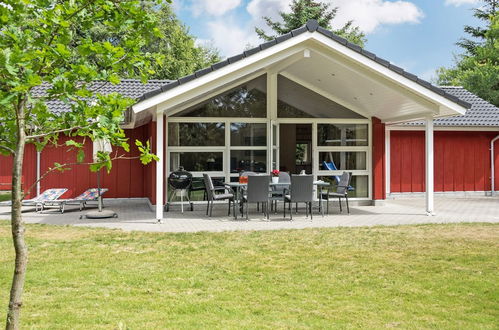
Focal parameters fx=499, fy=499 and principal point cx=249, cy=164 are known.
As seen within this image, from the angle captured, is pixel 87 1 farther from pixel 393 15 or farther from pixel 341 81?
pixel 393 15

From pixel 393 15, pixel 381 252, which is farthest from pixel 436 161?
pixel 393 15

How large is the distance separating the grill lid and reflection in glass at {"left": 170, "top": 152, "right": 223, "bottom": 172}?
0.93 ft

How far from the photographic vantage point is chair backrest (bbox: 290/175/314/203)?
34.6 feet

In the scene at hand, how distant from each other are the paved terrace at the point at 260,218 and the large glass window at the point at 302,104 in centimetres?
249

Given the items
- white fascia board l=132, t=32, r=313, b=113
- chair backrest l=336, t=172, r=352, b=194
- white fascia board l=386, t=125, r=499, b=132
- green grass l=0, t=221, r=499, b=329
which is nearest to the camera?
green grass l=0, t=221, r=499, b=329

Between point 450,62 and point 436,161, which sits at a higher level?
point 450,62

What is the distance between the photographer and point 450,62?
126 feet

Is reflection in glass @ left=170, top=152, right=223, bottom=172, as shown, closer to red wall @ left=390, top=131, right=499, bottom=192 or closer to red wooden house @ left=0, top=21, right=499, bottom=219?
red wooden house @ left=0, top=21, right=499, bottom=219

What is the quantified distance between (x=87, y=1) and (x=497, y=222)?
9513mm

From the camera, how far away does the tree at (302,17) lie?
32.0m

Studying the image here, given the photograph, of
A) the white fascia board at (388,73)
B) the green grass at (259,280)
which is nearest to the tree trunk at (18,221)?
the green grass at (259,280)

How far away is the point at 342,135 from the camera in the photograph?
44.0 ft

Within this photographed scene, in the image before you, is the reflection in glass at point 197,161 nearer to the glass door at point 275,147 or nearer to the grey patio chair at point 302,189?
the glass door at point 275,147

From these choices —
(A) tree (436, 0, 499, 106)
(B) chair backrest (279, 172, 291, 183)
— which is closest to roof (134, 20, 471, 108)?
(B) chair backrest (279, 172, 291, 183)
